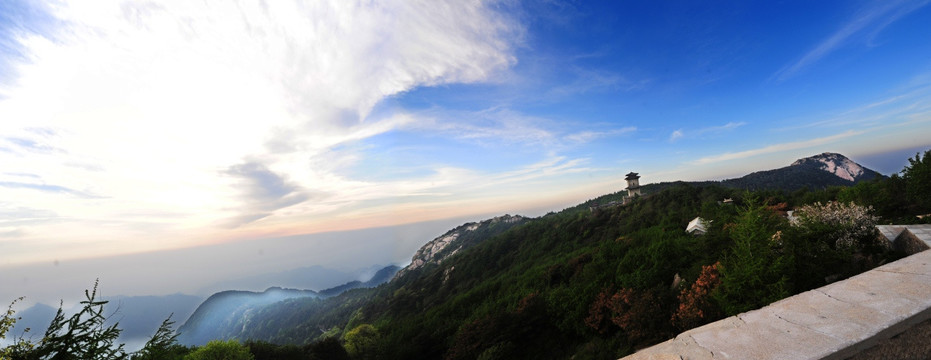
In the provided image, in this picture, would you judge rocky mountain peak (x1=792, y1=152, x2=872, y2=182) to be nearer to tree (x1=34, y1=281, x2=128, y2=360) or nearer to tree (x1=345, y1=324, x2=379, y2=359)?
tree (x1=345, y1=324, x2=379, y2=359)

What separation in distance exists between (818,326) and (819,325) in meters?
0.05

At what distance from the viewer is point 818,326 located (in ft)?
11.5

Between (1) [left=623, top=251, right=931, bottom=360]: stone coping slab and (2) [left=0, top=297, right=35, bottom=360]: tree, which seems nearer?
(1) [left=623, top=251, right=931, bottom=360]: stone coping slab

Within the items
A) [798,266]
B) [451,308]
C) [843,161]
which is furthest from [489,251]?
[843,161]

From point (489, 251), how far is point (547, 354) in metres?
65.3

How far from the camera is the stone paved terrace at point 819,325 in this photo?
3127 mm

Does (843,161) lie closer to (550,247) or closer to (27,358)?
(550,247)

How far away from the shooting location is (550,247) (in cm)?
6225

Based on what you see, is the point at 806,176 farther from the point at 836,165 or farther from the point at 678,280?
the point at 678,280

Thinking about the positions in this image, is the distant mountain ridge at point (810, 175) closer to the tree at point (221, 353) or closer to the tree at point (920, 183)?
the tree at point (920, 183)

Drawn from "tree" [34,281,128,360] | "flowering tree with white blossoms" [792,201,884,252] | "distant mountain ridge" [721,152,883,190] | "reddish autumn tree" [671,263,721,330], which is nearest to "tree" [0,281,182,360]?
"tree" [34,281,128,360]

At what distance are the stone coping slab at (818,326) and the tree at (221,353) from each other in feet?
107

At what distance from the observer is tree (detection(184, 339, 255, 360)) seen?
25234 millimetres

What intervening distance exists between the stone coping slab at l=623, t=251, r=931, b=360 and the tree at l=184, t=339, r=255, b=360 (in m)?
32.5
